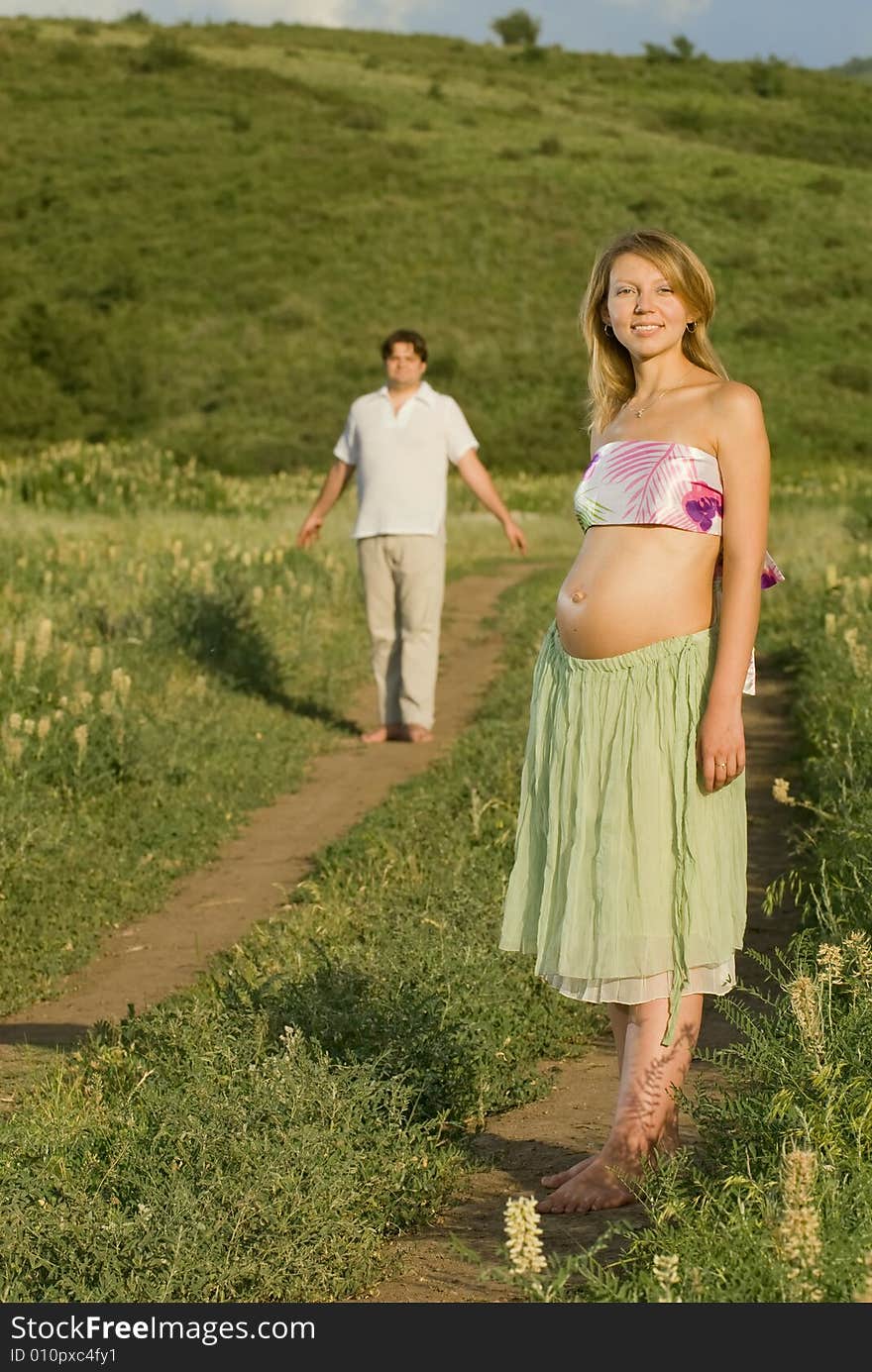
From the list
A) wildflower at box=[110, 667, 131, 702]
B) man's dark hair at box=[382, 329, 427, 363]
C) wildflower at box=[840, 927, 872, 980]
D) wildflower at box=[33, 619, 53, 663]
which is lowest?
wildflower at box=[110, 667, 131, 702]

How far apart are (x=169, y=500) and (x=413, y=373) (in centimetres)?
983

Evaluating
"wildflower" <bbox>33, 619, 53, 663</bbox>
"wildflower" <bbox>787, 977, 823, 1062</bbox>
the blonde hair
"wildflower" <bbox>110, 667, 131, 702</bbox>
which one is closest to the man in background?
"wildflower" <bbox>110, 667, 131, 702</bbox>

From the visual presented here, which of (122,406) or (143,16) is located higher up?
(143,16)

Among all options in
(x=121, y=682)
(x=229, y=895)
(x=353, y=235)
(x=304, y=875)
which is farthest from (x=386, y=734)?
(x=353, y=235)

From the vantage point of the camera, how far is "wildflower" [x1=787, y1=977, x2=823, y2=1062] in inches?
140

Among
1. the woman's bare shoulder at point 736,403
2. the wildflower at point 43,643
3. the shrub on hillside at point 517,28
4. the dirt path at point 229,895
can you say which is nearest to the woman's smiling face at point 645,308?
the woman's bare shoulder at point 736,403

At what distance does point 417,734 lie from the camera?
9906 mm

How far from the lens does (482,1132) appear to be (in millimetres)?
4430

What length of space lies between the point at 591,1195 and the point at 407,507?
6.31m

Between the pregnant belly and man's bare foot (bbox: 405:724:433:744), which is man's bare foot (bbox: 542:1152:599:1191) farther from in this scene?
man's bare foot (bbox: 405:724:433:744)

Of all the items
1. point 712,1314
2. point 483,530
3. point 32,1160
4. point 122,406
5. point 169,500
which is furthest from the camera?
point 122,406

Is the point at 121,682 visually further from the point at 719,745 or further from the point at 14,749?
the point at 719,745

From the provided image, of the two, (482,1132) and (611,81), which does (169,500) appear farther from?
(611,81)

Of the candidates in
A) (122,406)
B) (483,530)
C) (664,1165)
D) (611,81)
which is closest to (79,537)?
(483,530)
